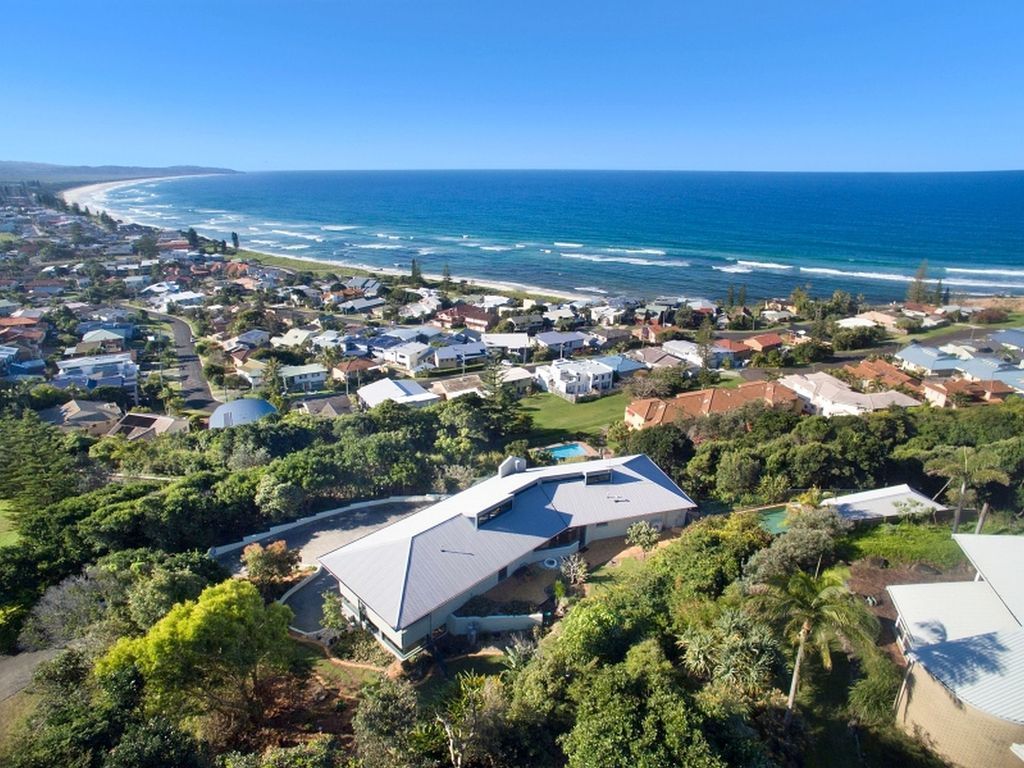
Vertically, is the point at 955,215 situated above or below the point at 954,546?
above

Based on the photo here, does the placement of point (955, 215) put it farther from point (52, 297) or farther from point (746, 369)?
point (52, 297)

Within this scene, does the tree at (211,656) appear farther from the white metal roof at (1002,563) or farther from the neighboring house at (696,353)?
the neighboring house at (696,353)

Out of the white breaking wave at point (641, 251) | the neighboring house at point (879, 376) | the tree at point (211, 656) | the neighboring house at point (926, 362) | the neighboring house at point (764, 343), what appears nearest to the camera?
the tree at point (211, 656)

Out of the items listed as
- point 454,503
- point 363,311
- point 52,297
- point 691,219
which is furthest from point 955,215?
point 52,297

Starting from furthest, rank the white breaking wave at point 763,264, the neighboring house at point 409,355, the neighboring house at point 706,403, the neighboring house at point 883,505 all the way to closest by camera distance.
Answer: the white breaking wave at point 763,264 → the neighboring house at point 409,355 → the neighboring house at point 706,403 → the neighboring house at point 883,505

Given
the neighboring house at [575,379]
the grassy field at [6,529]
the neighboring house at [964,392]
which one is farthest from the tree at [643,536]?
the neighboring house at [964,392]

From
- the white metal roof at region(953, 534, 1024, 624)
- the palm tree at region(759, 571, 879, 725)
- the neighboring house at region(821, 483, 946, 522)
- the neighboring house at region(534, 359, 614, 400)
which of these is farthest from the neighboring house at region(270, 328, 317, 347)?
the white metal roof at region(953, 534, 1024, 624)
